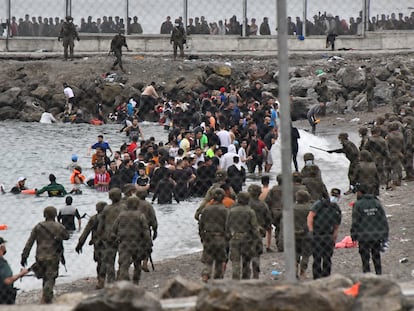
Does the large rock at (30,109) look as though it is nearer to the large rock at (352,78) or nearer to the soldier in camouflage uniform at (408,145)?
the large rock at (352,78)

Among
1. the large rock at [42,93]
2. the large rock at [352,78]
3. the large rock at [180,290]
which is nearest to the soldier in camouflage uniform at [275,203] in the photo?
the large rock at [180,290]

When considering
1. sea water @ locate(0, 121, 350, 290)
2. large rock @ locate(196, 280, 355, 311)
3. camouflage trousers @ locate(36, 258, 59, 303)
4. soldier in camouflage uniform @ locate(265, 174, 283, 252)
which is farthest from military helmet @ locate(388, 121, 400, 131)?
large rock @ locate(196, 280, 355, 311)

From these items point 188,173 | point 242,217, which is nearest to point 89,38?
point 188,173

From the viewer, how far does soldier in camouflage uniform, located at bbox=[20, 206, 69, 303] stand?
13.6 m

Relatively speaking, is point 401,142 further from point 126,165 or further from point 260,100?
point 260,100

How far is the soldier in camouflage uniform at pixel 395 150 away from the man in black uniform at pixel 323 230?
23.6ft

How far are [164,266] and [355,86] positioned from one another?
2315cm

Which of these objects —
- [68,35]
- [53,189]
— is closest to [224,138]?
[53,189]

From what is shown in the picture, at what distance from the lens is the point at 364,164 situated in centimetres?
1745

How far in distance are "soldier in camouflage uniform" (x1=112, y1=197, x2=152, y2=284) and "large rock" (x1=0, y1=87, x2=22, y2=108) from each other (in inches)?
1065

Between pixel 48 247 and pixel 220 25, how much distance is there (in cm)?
2653

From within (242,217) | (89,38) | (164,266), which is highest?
(89,38)

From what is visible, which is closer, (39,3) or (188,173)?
(188,173)

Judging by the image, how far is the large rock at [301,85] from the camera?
3819 cm
